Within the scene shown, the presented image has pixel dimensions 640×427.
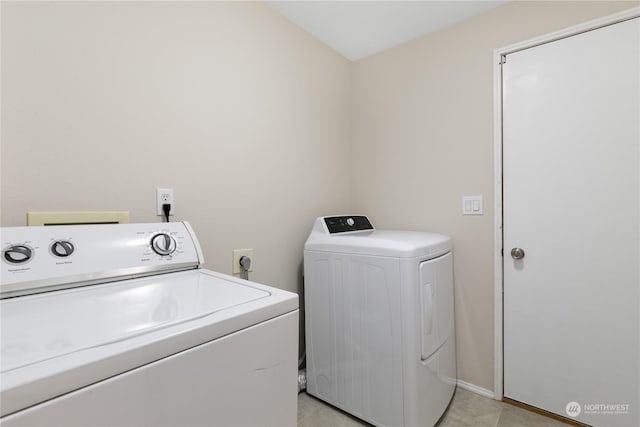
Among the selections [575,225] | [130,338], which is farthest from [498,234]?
[130,338]

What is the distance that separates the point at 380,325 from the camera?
146cm

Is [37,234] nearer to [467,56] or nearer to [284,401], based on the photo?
[284,401]

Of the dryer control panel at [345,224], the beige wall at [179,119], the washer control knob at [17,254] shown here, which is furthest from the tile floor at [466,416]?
the washer control knob at [17,254]

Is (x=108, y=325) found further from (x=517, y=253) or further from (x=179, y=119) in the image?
(x=517, y=253)

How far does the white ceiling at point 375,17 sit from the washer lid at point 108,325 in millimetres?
1644

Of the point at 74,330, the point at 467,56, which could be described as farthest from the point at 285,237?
the point at 467,56

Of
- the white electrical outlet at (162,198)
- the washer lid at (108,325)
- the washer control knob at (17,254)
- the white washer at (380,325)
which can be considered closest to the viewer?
the washer lid at (108,325)

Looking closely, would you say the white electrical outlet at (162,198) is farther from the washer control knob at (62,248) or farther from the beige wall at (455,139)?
the beige wall at (455,139)

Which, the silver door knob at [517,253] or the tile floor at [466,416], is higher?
the silver door knob at [517,253]

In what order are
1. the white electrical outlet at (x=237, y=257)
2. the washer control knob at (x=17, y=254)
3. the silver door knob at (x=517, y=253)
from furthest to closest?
the silver door knob at (x=517, y=253) → the white electrical outlet at (x=237, y=257) → the washer control knob at (x=17, y=254)

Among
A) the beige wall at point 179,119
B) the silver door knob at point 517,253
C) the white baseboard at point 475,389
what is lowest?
the white baseboard at point 475,389

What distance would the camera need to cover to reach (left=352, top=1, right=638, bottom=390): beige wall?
1.74 metres

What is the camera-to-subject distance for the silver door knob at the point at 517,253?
1.66 metres

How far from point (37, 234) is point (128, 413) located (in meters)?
0.67
